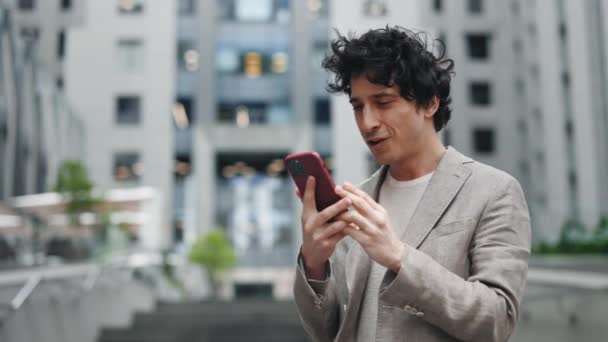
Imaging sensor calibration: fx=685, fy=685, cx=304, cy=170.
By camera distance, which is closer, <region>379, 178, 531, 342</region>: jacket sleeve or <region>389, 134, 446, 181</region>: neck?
<region>379, 178, 531, 342</region>: jacket sleeve

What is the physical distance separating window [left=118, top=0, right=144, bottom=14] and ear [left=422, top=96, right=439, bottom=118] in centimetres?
2258

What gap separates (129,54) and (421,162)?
2335 cm

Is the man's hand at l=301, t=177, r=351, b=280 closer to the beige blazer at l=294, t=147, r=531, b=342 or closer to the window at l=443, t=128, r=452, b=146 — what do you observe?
the beige blazer at l=294, t=147, r=531, b=342

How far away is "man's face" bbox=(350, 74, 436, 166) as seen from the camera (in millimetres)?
1764

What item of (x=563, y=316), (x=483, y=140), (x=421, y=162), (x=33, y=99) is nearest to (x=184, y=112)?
(x=483, y=140)

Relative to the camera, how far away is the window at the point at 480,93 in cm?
2697

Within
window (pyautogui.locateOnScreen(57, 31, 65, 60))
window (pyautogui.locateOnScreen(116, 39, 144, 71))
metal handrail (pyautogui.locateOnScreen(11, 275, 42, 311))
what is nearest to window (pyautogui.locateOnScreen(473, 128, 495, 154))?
window (pyautogui.locateOnScreen(116, 39, 144, 71))

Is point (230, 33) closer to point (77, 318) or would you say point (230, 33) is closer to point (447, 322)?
point (77, 318)

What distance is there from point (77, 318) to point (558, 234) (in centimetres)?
844

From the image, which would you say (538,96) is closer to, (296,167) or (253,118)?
(253,118)

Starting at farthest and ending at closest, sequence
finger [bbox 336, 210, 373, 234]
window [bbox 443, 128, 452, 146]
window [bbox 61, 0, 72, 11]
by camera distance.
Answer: window [bbox 443, 128, 452, 146]
window [bbox 61, 0, 72, 11]
finger [bbox 336, 210, 373, 234]

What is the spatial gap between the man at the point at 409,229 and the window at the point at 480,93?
25760 mm

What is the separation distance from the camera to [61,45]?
18.0 metres

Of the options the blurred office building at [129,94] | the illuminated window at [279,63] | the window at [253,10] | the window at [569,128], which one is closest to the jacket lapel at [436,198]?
the window at [569,128]
